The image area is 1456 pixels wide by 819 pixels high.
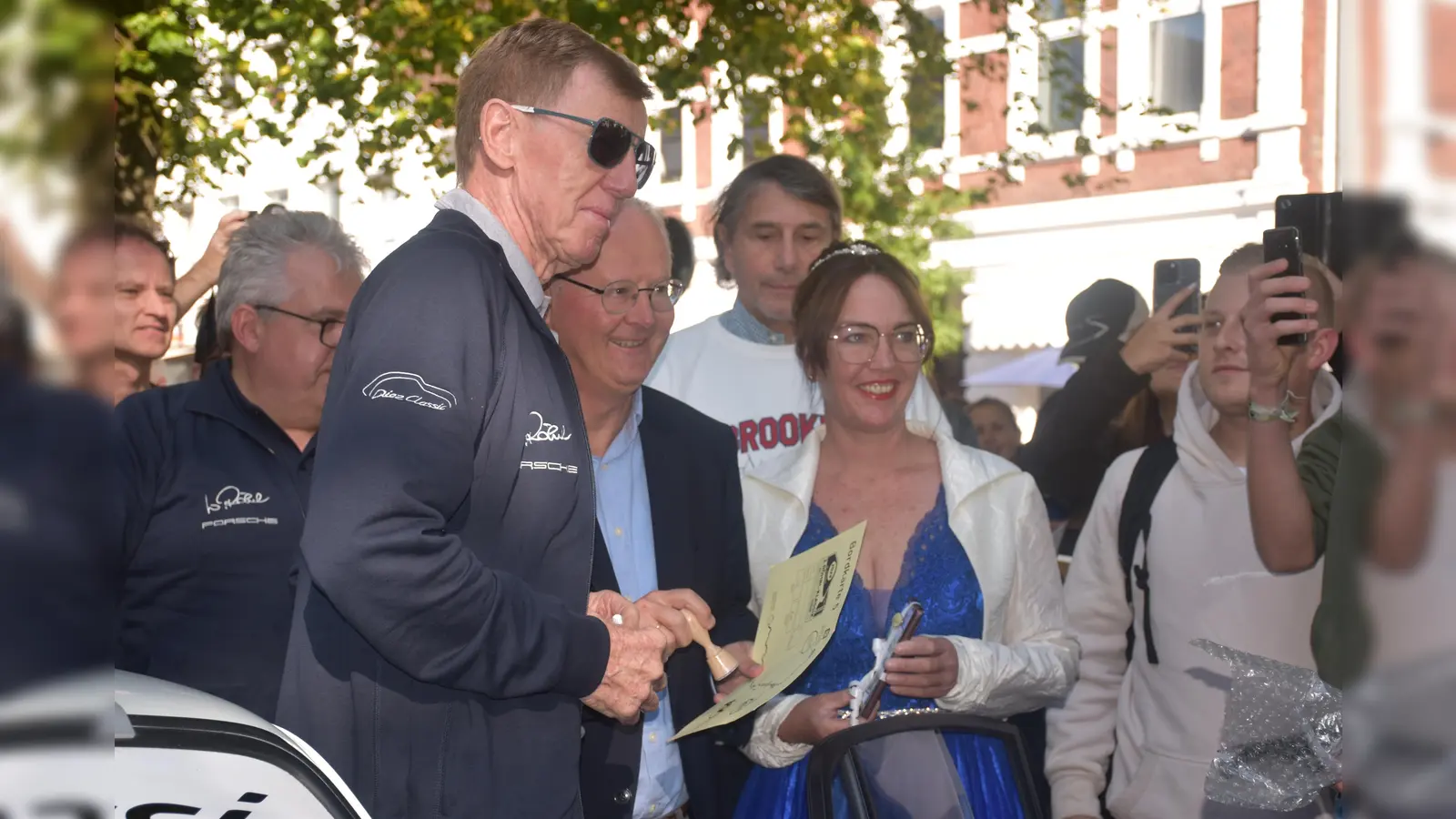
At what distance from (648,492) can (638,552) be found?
14 centimetres

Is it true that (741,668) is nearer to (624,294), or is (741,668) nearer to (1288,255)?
(624,294)

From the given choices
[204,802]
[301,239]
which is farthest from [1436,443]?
[301,239]

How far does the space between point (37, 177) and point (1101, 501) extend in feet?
11.0

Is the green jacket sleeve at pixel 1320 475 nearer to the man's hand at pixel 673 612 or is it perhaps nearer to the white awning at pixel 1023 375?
the man's hand at pixel 673 612

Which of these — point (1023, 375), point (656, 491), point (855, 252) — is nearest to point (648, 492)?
point (656, 491)

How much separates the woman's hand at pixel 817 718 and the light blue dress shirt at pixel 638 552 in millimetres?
250

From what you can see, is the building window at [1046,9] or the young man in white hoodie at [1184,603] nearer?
the young man in white hoodie at [1184,603]

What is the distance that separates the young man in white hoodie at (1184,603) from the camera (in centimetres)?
327

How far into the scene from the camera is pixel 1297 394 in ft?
10.8

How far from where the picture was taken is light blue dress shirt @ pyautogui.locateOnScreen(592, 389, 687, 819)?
2.96 meters

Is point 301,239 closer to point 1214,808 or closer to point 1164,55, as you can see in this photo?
point 1214,808

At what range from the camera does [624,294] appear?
3.18m
